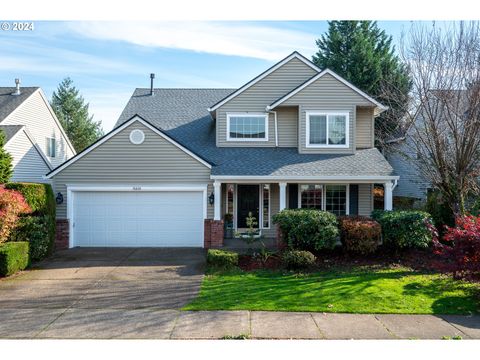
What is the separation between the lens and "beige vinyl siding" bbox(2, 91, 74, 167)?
2330 cm

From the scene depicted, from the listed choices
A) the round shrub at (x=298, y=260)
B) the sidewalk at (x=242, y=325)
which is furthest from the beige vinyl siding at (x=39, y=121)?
the sidewalk at (x=242, y=325)

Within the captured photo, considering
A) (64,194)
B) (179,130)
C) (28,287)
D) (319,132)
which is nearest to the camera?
(28,287)

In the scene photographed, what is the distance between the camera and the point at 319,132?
1752 cm

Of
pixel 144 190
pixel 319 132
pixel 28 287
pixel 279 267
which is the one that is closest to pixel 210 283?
pixel 279 267

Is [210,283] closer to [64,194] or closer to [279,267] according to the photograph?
[279,267]

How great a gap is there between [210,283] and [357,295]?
3.46 metres

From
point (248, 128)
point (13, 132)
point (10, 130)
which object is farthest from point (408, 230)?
point (10, 130)

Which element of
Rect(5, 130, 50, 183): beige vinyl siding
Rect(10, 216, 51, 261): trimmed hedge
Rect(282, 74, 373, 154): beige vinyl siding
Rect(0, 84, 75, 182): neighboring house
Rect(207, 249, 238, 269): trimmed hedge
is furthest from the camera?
Rect(0, 84, 75, 182): neighboring house

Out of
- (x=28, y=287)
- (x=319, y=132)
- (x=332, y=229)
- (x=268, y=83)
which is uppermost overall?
(x=268, y=83)

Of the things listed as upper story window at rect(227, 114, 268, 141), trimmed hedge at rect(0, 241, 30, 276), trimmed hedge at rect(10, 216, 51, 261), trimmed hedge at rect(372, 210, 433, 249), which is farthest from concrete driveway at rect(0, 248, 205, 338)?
upper story window at rect(227, 114, 268, 141)

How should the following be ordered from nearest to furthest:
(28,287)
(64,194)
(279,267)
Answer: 1. (28,287)
2. (279,267)
3. (64,194)

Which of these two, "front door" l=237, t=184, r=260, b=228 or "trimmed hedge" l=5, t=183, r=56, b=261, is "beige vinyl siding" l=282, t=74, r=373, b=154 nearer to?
"front door" l=237, t=184, r=260, b=228

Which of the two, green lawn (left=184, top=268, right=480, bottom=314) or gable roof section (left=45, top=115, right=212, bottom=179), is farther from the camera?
gable roof section (left=45, top=115, right=212, bottom=179)

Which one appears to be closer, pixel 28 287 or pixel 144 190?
pixel 28 287
